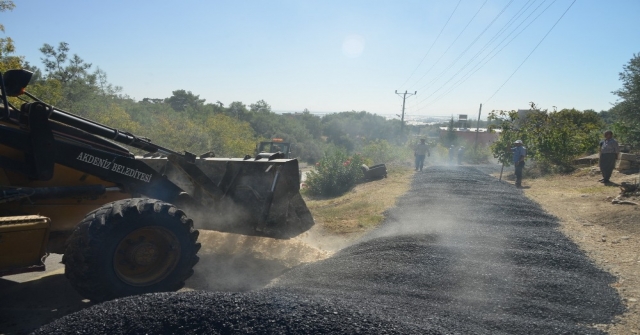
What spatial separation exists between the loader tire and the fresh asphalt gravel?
2.13ft

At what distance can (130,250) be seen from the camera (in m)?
4.83

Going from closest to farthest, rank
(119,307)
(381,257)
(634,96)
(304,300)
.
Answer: (119,307)
(304,300)
(381,257)
(634,96)

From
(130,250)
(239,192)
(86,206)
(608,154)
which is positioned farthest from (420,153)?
(130,250)

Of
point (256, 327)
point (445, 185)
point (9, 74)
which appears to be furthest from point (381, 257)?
point (445, 185)

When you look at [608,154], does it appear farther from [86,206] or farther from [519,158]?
[86,206]

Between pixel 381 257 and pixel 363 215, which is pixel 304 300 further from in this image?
A: pixel 363 215

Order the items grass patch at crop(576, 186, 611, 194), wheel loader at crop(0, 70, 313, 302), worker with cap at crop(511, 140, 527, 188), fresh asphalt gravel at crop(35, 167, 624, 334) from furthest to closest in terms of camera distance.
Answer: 1. worker with cap at crop(511, 140, 527, 188)
2. grass patch at crop(576, 186, 611, 194)
3. wheel loader at crop(0, 70, 313, 302)
4. fresh asphalt gravel at crop(35, 167, 624, 334)

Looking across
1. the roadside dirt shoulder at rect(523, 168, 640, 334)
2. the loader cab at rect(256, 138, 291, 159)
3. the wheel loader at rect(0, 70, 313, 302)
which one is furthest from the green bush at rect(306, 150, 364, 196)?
the wheel loader at rect(0, 70, 313, 302)

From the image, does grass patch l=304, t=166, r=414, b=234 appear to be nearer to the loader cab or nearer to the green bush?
the green bush

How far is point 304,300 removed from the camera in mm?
4195

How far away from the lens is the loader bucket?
255 inches

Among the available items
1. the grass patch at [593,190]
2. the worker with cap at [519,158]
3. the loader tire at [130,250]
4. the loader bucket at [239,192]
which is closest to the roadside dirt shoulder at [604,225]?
the grass patch at [593,190]

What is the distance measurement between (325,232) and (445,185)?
20.2 feet

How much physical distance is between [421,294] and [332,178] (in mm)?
11400
